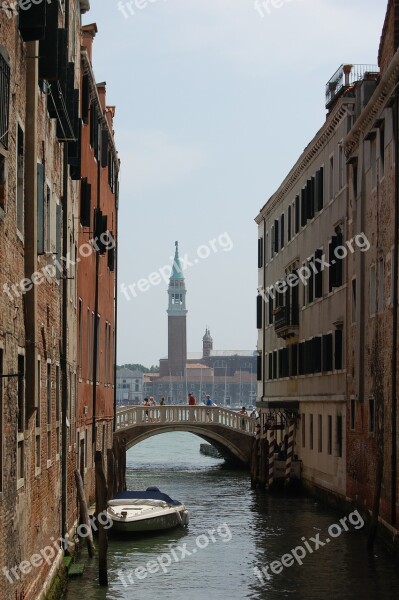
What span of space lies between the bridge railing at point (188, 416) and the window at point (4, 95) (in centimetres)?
3661

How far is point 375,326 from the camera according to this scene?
2364 cm

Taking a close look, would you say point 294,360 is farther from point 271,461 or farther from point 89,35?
point 89,35

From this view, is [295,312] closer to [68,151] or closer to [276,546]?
[276,546]

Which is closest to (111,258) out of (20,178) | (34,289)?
(34,289)

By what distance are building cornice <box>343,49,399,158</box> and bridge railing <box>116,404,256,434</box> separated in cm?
2174

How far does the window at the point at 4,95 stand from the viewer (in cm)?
1061

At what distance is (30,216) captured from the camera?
41.6 feet

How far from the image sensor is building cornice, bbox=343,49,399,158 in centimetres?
2078

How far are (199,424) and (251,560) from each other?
2617 cm

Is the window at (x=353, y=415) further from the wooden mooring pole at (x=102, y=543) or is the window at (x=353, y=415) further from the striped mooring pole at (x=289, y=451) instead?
the striped mooring pole at (x=289, y=451)

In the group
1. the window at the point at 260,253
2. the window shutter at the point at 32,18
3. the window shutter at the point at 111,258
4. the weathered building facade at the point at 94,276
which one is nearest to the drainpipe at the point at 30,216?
the window shutter at the point at 32,18


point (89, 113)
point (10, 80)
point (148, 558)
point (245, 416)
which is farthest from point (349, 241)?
point (245, 416)

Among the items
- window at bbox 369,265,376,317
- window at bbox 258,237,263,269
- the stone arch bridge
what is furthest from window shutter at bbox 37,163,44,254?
the stone arch bridge

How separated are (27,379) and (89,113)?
12574mm
